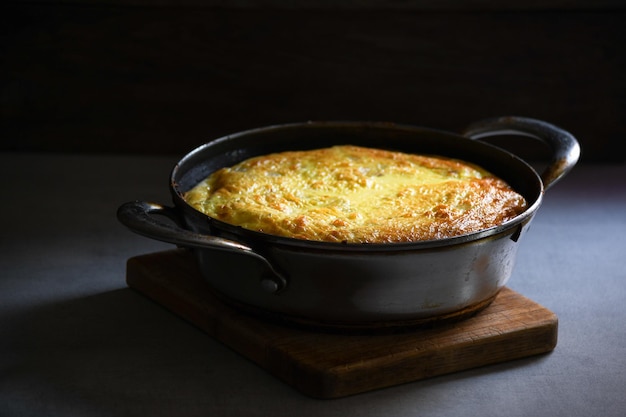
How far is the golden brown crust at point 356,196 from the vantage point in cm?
201

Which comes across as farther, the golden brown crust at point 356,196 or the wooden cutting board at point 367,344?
the golden brown crust at point 356,196

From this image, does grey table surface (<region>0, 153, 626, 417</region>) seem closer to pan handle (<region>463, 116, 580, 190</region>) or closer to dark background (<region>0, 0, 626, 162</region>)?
pan handle (<region>463, 116, 580, 190</region>)

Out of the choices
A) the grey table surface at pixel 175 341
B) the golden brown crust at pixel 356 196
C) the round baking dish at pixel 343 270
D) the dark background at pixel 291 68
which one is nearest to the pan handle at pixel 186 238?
the round baking dish at pixel 343 270

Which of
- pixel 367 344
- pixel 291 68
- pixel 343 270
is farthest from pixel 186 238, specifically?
pixel 291 68

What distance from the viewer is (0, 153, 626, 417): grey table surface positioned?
6.21ft

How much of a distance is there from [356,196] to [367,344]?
0.45m

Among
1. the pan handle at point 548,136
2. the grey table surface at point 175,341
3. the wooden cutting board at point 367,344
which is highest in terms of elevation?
the pan handle at point 548,136

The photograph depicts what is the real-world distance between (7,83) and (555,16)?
2.22 m

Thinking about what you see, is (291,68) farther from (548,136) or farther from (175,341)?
(175,341)

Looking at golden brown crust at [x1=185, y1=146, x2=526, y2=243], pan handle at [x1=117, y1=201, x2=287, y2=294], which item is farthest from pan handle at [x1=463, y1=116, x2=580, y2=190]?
pan handle at [x1=117, y1=201, x2=287, y2=294]

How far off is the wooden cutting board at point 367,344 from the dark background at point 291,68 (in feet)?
4.99

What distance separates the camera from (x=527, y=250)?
2.83m

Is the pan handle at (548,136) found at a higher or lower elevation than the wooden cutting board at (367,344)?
higher

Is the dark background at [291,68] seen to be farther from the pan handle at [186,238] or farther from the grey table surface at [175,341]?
the pan handle at [186,238]
